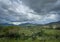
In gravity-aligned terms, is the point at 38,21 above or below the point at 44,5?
below

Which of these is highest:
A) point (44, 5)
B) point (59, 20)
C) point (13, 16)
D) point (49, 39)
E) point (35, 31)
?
point (44, 5)

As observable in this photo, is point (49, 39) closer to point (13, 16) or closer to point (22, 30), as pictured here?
point (22, 30)

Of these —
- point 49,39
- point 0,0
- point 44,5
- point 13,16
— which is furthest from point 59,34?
point 0,0

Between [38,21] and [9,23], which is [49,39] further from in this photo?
[9,23]

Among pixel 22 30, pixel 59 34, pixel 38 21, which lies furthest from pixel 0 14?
pixel 59 34

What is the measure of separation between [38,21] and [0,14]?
1.90m

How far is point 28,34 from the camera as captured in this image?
17.6 ft

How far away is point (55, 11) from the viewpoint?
19.0ft

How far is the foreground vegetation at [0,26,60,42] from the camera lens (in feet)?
17.2

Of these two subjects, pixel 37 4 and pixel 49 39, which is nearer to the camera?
pixel 49 39

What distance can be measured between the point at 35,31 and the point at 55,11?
4.77ft

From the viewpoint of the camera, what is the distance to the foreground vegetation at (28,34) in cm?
524

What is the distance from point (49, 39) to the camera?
5.23 metres

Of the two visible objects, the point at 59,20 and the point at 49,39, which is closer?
the point at 49,39
